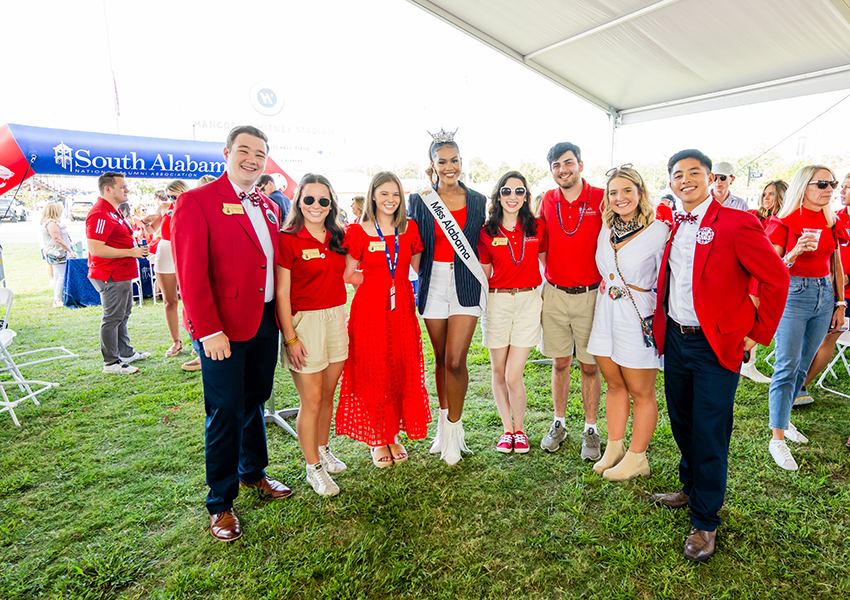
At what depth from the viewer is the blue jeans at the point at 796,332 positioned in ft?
10.5

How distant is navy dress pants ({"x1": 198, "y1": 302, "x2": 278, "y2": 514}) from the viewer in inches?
94.3

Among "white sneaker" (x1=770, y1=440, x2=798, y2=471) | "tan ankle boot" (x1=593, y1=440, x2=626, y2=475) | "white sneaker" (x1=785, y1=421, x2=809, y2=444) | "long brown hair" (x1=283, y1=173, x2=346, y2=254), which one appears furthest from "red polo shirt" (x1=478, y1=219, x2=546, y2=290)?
"white sneaker" (x1=785, y1=421, x2=809, y2=444)

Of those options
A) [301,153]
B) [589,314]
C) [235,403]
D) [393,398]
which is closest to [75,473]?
[235,403]

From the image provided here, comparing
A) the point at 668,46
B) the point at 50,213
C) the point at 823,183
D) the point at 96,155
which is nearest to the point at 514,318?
the point at 823,183

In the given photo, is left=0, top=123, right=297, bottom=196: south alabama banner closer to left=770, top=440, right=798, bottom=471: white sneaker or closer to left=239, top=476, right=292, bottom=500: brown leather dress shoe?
left=239, top=476, right=292, bottom=500: brown leather dress shoe

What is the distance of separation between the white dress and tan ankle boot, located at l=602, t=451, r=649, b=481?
0.68 metres

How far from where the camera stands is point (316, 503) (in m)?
2.81

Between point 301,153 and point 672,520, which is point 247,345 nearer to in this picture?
point 672,520

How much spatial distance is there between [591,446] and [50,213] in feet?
33.4

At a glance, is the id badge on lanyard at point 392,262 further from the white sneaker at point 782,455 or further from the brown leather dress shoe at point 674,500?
the white sneaker at point 782,455

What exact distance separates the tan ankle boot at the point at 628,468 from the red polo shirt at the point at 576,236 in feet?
3.95

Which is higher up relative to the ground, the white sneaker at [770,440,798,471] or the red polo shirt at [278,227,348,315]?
the red polo shirt at [278,227,348,315]

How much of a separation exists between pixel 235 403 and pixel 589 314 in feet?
7.66

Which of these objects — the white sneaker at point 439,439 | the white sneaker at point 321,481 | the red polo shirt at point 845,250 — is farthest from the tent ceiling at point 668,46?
the white sneaker at point 321,481
